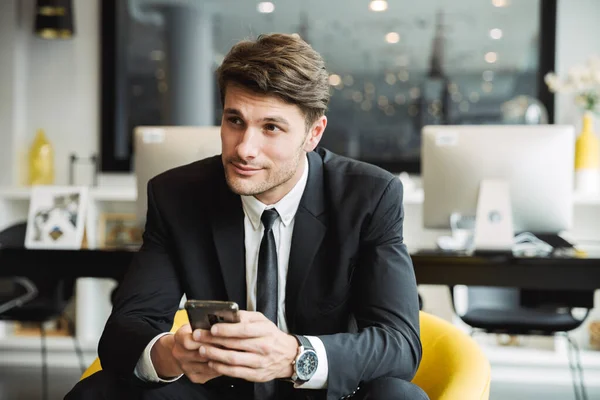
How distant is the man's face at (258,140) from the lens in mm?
1557

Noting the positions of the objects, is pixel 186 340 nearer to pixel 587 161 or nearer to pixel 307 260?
pixel 307 260

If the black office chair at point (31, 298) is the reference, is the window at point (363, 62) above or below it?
above

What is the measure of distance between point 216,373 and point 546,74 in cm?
334

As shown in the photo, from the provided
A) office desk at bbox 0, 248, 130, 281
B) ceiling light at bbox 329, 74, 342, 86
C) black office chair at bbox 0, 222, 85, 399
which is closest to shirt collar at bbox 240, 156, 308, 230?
office desk at bbox 0, 248, 130, 281

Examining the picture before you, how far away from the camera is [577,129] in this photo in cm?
402

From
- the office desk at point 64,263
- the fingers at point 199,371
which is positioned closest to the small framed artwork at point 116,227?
the office desk at point 64,263

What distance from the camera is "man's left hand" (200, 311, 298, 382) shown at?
129 centimetres

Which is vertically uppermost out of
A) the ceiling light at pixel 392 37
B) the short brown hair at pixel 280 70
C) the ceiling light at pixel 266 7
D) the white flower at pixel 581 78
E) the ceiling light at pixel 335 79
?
the ceiling light at pixel 266 7

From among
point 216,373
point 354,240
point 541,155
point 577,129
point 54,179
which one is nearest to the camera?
point 216,373

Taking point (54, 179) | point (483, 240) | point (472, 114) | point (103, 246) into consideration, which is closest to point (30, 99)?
point (54, 179)

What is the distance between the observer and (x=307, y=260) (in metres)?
1.64

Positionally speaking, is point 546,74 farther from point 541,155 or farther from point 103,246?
point 103,246

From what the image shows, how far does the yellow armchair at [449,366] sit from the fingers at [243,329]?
1.56ft

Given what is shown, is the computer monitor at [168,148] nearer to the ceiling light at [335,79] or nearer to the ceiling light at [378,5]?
the ceiling light at [335,79]
